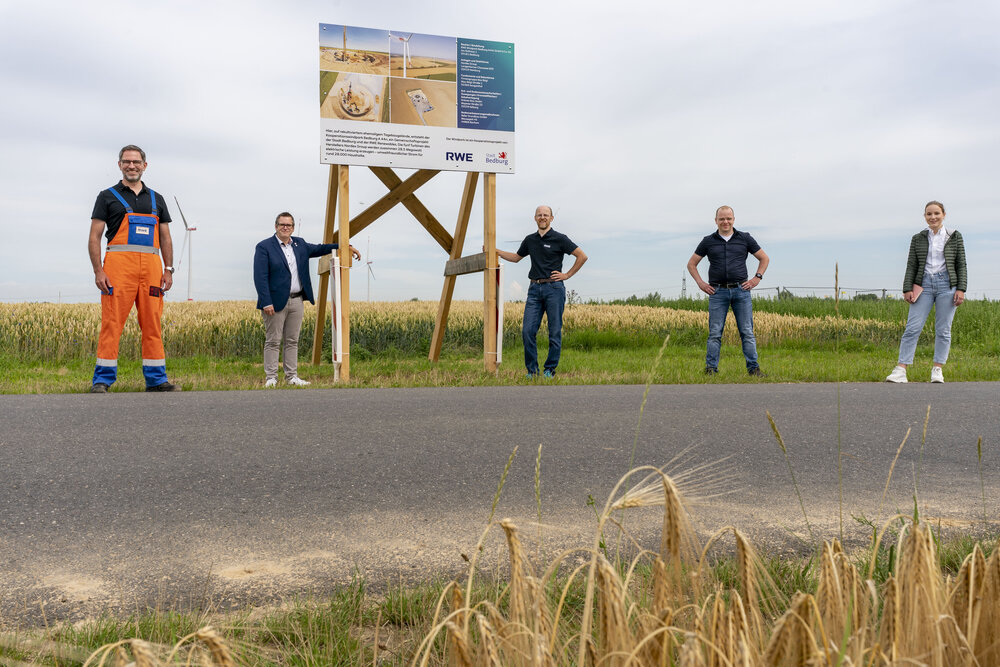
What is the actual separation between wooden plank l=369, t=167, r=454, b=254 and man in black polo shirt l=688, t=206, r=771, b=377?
11.8 ft

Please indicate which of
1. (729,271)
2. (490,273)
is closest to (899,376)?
(729,271)

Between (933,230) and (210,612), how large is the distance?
9.68 metres

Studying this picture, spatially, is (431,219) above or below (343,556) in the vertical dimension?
above

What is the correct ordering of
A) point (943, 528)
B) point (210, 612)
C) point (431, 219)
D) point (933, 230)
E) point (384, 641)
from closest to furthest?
point (384, 641) → point (210, 612) → point (943, 528) → point (933, 230) → point (431, 219)

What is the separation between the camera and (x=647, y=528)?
307 centimetres

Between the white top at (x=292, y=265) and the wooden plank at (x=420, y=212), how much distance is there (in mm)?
1689

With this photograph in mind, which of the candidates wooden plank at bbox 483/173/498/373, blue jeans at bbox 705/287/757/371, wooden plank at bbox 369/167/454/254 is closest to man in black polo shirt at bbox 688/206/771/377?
blue jeans at bbox 705/287/757/371

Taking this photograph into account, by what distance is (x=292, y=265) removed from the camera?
9.32m

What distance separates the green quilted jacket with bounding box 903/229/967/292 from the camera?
923cm

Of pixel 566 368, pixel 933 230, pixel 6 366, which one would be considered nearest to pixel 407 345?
pixel 566 368

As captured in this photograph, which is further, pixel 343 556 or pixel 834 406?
pixel 834 406

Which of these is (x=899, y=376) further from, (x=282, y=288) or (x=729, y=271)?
(x=282, y=288)

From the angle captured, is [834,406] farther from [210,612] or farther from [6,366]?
[6,366]

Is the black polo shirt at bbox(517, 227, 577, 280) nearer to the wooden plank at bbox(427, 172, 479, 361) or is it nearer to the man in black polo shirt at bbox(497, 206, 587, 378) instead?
the man in black polo shirt at bbox(497, 206, 587, 378)
